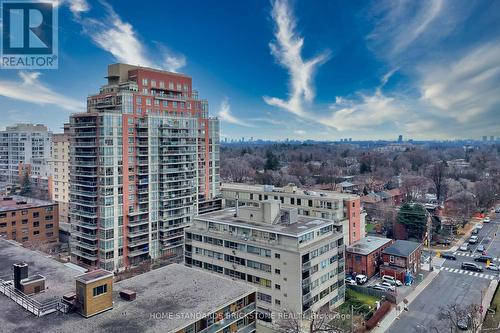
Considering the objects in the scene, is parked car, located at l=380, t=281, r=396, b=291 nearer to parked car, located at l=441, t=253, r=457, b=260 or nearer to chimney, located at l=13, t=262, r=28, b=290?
parked car, located at l=441, t=253, r=457, b=260

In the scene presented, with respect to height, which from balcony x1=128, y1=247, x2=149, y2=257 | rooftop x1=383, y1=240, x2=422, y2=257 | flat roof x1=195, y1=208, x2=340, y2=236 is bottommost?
balcony x1=128, y1=247, x2=149, y2=257

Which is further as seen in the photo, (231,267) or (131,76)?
(131,76)

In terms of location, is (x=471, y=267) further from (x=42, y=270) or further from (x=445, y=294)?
(x=42, y=270)

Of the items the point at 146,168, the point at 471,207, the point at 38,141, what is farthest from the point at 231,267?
the point at 38,141

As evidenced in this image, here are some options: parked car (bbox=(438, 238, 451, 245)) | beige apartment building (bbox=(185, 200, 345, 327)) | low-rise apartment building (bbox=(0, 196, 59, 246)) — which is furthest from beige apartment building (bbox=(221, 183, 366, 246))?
low-rise apartment building (bbox=(0, 196, 59, 246))

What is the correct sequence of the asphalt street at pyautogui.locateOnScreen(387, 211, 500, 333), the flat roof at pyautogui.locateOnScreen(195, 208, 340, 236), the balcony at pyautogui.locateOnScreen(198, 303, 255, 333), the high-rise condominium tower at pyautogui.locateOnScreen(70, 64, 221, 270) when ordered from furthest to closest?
1. the high-rise condominium tower at pyautogui.locateOnScreen(70, 64, 221, 270)
2. the flat roof at pyautogui.locateOnScreen(195, 208, 340, 236)
3. the asphalt street at pyautogui.locateOnScreen(387, 211, 500, 333)
4. the balcony at pyautogui.locateOnScreen(198, 303, 255, 333)

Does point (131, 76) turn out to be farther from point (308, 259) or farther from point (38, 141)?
point (38, 141)

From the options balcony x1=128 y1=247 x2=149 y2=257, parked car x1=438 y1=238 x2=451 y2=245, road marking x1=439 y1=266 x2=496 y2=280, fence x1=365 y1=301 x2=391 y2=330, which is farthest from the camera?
parked car x1=438 y1=238 x2=451 y2=245
